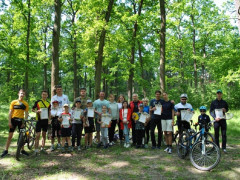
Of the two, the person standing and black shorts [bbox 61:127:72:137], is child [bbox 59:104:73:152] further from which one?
the person standing

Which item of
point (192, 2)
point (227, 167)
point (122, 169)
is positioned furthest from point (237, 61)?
point (122, 169)

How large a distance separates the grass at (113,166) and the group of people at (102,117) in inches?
20.7

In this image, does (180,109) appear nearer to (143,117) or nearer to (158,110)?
(158,110)

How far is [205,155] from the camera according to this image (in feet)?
17.6

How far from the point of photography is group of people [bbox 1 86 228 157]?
6.73 meters

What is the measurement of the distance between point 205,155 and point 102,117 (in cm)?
366

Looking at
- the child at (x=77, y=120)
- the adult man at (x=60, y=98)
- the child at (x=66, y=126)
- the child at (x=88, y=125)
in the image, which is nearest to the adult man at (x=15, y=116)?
the adult man at (x=60, y=98)

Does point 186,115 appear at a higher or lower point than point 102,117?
higher

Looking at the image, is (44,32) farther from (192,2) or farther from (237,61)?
(237,61)

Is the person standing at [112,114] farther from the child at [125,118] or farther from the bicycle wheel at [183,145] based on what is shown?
the bicycle wheel at [183,145]

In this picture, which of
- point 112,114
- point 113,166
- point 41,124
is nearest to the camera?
point 113,166

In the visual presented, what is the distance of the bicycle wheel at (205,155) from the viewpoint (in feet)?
16.7

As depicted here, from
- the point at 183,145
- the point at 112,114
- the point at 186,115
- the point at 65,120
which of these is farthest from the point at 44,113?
the point at 186,115

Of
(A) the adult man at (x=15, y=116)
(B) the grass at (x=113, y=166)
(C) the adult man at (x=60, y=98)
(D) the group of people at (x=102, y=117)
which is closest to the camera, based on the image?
(B) the grass at (x=113, y=166)
